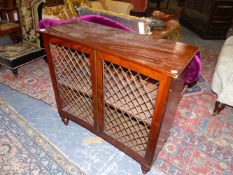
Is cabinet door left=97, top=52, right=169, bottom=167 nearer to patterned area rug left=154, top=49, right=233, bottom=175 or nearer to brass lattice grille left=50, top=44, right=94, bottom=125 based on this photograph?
brass lattice grille left=50, top=44, right=94, bottom=125

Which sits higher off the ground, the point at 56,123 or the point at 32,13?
the point at 32,13

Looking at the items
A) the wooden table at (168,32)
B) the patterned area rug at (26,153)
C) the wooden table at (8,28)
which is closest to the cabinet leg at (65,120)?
the patterned area rug at (26,153)

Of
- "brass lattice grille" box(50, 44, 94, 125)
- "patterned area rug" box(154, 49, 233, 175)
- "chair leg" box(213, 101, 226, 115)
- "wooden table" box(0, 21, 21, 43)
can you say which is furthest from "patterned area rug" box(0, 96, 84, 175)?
"wooden table" box(0, 21, 21, 43)

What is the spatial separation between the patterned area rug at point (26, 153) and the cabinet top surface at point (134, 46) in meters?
0.97

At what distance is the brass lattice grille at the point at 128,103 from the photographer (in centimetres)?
123

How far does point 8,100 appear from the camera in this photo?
2.17m

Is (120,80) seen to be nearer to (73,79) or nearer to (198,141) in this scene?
(73,79)

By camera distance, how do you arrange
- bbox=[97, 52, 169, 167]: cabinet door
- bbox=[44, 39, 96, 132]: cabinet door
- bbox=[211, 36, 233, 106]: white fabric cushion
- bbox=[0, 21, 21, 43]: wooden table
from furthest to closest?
bbox=[0, 21, 21, 43]: wooden table
bbox=[211, 36, 233, 106]: white fabric cushion
bbox=[44, 39, 96, 132]: cabinet door
bbox=[97, 52, 169, 167]: cabinet door

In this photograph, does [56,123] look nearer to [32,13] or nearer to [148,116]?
[148,116]

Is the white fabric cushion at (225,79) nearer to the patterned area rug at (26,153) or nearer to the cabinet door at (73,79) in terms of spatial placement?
the cabinet door at (73,79)

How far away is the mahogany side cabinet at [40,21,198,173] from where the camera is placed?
1.06m

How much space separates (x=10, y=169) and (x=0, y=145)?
29cm

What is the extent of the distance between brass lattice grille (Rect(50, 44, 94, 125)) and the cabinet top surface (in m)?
0.12

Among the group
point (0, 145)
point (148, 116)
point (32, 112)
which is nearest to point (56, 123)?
point (32, 112)
